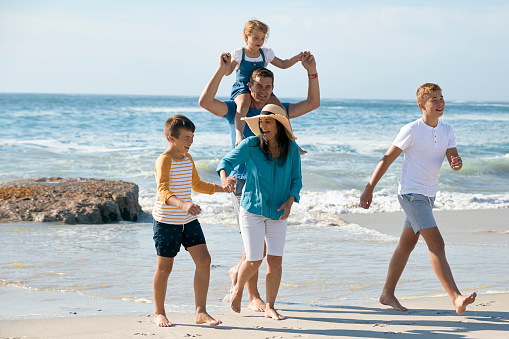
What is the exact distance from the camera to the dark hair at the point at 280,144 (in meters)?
3.94

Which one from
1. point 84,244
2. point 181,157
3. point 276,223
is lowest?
point 84,244

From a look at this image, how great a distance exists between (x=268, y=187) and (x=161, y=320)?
3.61 ft

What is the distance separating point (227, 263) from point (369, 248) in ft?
5.79

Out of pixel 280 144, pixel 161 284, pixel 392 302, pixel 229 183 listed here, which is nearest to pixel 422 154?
pixel 280 144

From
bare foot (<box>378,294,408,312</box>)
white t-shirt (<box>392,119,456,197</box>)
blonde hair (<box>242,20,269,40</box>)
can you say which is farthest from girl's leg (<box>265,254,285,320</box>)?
blonde hair (<box>242,20,269,40</box>)

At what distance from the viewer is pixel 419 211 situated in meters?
4.03

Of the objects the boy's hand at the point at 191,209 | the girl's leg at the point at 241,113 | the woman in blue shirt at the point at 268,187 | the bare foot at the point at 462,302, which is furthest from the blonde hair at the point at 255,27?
the bare foot at the point at 462,302

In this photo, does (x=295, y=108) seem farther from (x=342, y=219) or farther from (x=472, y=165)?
(x=472, y=165)

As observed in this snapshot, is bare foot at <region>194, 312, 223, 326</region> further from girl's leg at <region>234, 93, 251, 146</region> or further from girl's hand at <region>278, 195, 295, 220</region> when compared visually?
girl's leg at <region>234, 93, 251, 146</region>

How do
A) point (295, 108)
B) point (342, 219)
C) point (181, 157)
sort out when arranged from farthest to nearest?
point (342, 219) → point (295, 108) → point (181, 157)

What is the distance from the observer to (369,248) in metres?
6.75

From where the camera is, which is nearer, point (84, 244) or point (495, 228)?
point (84, 244)

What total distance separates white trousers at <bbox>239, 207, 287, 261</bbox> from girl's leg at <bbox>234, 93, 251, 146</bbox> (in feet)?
2.04

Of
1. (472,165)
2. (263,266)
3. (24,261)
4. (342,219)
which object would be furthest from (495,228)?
(472,165)
